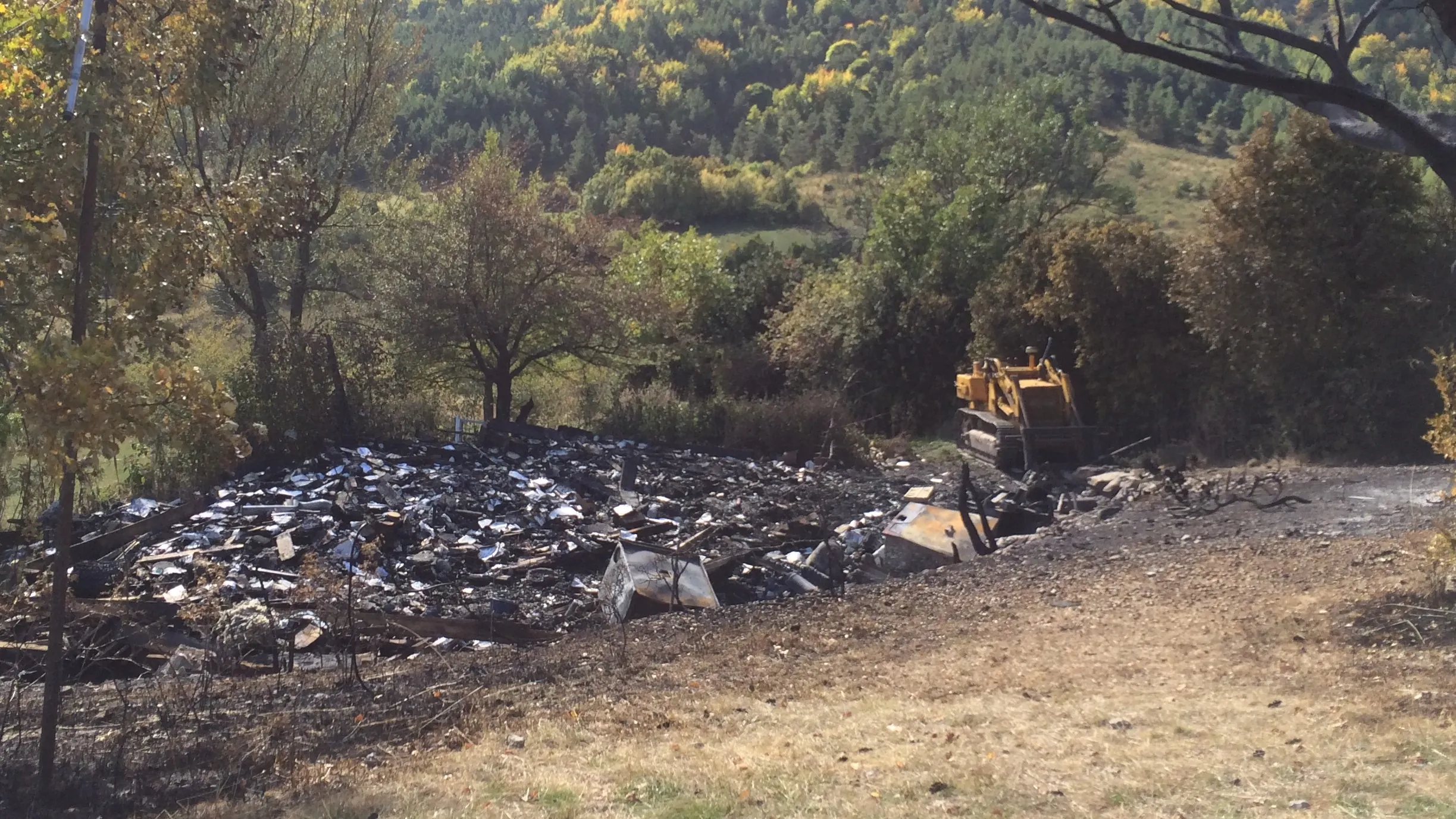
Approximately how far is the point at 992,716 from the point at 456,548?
7558 millimetres

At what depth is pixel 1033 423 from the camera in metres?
19.3

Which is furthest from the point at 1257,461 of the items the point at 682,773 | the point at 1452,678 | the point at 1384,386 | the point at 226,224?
the point at 226,224

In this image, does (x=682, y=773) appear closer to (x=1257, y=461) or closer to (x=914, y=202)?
(x=1257, y=461)

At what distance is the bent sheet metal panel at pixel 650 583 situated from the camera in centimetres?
1034

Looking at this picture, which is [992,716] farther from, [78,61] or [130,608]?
[130,608]

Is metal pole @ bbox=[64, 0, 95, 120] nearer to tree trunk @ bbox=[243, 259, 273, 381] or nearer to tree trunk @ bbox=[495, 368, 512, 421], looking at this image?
tree trunk @ bbox=[243, 259, 273, 381]

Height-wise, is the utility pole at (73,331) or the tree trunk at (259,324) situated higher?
the utility pole at (73,331)

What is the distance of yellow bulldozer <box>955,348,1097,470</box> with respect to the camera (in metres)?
19.1

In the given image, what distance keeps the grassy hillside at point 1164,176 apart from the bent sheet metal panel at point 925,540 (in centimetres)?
4117

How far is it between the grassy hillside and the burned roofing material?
133 ft

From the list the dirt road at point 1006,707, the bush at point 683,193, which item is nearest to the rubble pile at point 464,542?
the dirt road at point 1006,707

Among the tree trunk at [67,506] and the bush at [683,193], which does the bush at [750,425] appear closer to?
the tree trunk at [67,506]

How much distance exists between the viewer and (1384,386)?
16609 mm

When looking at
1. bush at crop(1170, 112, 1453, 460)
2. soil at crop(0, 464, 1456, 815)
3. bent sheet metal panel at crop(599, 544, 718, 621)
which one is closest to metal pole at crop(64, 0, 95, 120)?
soil at crop(0, 464, 1456, 815)
